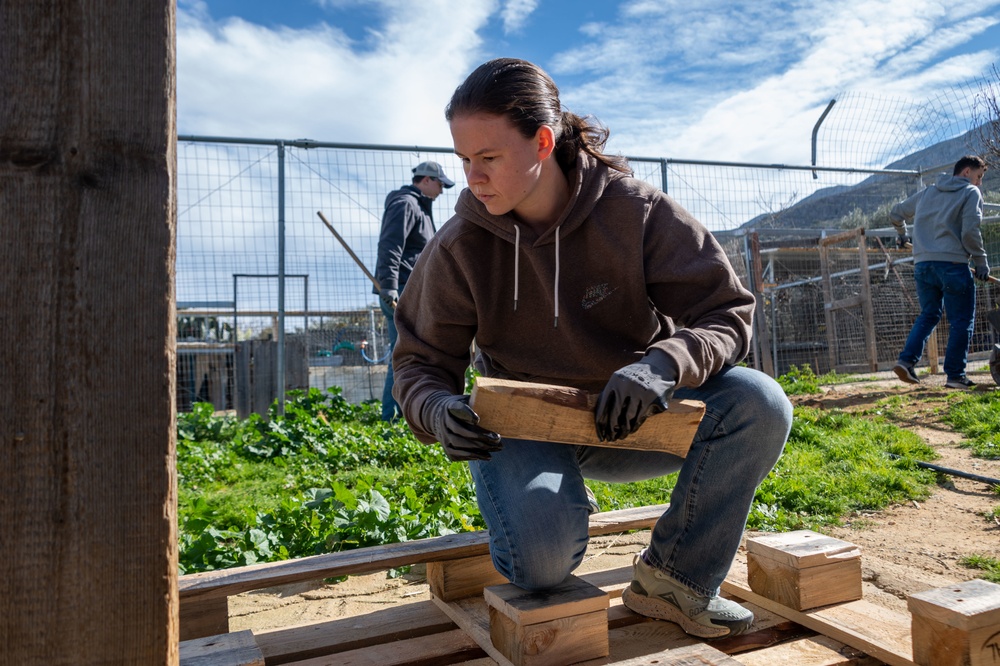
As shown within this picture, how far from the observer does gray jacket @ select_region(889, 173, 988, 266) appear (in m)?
6.56

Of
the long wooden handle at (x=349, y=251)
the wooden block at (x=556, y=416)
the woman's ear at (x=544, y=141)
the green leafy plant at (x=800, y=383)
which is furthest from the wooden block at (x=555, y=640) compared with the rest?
the green leafy plant at (x=800, y=383)

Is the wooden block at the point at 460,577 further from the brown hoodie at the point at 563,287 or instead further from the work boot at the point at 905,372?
the work boot at the point at 905,372

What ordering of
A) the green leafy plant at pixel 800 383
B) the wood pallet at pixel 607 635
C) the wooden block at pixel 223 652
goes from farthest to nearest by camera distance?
the green leafy plant at pixel 800 383, the wood pallet at pixel 607 635, the wooden block at pixel 223 652

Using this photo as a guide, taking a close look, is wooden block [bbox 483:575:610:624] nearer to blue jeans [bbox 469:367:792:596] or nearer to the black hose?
blue jeans [bbox 469:367:792:596]

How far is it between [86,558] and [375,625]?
1.13 metres

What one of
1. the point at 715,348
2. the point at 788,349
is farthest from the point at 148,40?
the point at 788,349

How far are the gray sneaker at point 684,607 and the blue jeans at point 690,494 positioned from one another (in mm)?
26

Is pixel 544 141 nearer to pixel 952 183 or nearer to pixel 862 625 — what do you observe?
pixel 862 625

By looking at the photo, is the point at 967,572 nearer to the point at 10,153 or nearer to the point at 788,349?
the point at 10,153

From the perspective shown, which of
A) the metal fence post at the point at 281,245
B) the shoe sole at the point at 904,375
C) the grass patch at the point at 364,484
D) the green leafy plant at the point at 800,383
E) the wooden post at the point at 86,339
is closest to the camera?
the wooden post at the point at 86,339

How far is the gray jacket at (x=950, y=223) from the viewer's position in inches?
258

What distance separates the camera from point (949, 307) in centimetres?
667

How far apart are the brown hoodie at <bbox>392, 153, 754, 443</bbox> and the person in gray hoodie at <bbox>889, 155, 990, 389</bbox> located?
5660 millimetres

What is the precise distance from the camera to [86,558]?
3.18ft
